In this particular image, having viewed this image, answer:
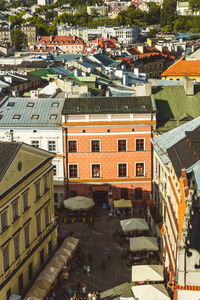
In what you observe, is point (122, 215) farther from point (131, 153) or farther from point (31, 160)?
point (31, 160)

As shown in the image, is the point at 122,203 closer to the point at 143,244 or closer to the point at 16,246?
the point at 143,244

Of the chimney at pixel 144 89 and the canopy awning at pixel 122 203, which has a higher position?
the chimney at pixel 144 89

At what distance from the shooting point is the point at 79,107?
52031 mm

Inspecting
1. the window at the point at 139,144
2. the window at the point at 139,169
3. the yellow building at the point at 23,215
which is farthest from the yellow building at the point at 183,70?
the yellow building at the point at 23,215

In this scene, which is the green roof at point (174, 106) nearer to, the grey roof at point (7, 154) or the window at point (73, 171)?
the window at point (73, 171)

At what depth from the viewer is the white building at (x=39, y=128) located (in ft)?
173

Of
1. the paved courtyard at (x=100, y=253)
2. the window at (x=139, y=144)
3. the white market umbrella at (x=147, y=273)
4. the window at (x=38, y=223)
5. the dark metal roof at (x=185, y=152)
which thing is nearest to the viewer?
the dark metal roof at (x=185, y=152)

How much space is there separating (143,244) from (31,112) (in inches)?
807

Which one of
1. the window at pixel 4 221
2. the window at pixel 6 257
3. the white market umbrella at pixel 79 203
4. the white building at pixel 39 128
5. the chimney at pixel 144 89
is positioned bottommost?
the white market umbrella at pixel 79 203

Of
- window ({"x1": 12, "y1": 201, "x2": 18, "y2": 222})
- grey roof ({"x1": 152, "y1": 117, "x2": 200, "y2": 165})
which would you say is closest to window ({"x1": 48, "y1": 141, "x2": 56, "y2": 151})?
grey roof ({"x1": 152, "y1": 117, "x2": 200, "y2": 165})

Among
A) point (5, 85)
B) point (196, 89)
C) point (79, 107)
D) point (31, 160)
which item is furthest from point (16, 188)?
point (5, 85)

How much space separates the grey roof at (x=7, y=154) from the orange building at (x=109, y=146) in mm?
16579

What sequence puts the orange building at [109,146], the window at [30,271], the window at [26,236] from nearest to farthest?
the window at [26,236] → the window at [30,271] → the orange building at [109,146]

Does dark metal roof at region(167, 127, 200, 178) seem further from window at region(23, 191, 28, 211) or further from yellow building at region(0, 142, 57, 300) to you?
window at region(23, 191, 28, 211)
